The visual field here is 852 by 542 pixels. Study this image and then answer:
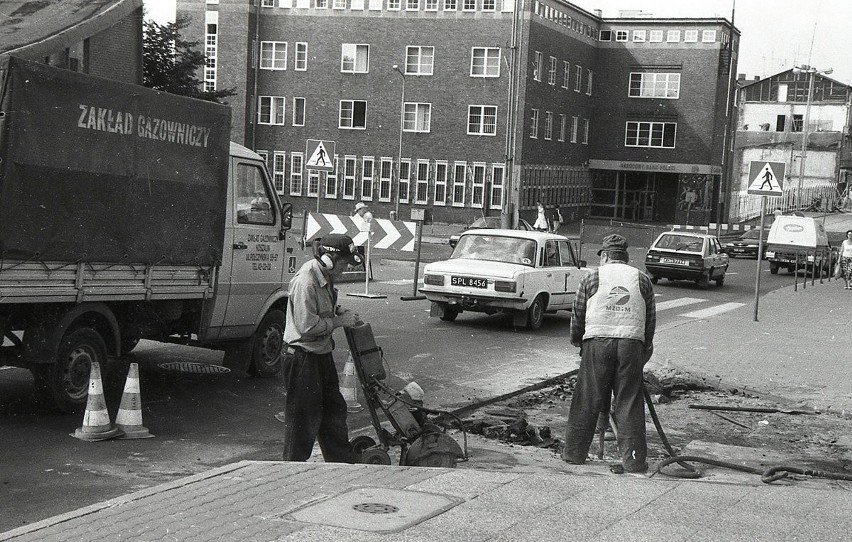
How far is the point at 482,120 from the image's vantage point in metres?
58.1

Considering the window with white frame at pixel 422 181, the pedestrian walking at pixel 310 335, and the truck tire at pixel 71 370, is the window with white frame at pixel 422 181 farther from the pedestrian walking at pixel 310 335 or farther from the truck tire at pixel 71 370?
the pedestrian walking at pixel 310 335

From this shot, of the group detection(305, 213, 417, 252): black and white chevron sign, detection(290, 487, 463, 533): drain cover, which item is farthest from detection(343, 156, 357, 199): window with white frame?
detection(290, 487, 463, 533): drain cover

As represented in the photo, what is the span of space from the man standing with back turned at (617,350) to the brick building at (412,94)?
45.8m

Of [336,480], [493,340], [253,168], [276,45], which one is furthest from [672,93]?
[336,480]

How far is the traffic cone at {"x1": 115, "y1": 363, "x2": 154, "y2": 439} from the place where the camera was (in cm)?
888

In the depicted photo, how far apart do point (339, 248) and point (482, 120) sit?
51.2 meters

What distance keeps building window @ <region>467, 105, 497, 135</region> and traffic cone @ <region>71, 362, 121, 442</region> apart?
50319 millimetres

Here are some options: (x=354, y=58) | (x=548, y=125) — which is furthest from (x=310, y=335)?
(x=548, y=125)

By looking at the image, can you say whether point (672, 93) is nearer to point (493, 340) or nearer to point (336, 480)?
point (493, 340)

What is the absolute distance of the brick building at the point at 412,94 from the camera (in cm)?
5778

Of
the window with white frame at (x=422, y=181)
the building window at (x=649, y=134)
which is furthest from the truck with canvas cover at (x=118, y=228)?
the building window at (x=649, y=134)

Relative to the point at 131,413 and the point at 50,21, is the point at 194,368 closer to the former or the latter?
the point at 131,413

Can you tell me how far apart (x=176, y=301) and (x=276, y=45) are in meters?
52.3

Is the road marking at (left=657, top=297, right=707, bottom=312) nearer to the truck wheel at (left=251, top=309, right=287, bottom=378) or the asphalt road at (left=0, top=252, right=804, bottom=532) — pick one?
the asphalt road at (left=0, top=252, right=804, bottom=532)
